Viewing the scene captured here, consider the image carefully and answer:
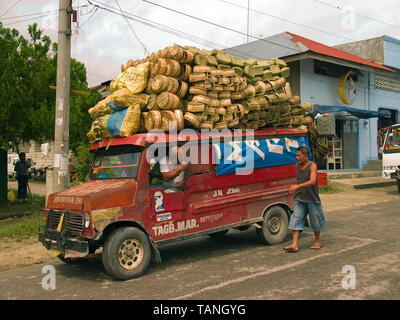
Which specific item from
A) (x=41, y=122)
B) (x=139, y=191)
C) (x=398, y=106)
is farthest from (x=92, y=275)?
(x=398, y=106)

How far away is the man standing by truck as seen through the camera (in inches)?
271

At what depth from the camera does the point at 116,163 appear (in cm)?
646

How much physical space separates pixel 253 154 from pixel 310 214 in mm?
1470

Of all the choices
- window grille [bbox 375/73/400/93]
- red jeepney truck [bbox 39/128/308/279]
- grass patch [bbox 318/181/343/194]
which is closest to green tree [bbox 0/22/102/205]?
red jeepney truck [bbox 39/128/308/279]

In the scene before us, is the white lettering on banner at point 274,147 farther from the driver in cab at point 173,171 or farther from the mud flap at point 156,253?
the mud flap at point 156,253

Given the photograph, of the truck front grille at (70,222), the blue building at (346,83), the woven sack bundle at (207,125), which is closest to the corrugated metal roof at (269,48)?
the blue building at (346,83)

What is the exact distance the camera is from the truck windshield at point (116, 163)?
6.16 m

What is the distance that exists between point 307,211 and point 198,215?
2050 mm

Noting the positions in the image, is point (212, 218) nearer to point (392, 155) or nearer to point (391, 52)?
point (392, 155)

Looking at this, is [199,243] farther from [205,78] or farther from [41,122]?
[41,122]

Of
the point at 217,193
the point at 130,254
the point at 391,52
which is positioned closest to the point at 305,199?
the point at 217,193

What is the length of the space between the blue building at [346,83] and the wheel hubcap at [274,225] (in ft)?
39.5

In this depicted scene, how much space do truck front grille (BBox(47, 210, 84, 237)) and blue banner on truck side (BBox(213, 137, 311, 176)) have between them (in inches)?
95.1

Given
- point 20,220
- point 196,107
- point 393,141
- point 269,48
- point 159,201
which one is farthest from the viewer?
point 269,48
